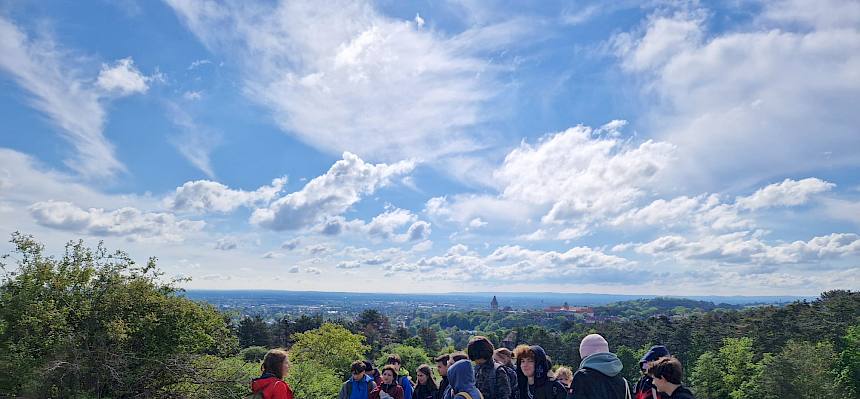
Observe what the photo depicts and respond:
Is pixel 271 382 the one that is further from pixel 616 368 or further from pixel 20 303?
pixel 20 303

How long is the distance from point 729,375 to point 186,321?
43776 mm

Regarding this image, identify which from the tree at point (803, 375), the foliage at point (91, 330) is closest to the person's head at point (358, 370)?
the foliage at point (91, 330)

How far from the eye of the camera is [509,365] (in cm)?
559

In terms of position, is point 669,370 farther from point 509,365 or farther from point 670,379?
point 509,365

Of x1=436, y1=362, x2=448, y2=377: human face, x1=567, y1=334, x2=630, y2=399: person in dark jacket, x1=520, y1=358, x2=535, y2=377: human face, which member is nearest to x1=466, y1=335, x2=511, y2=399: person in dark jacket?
x1=520, y1=358, x2=535, y2=377: human face

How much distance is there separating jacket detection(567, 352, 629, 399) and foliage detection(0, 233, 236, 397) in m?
12.5

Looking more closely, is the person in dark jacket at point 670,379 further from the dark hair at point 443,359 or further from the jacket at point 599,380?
the dark hair at point 443,359

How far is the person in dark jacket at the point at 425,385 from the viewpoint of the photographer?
22.5 ft

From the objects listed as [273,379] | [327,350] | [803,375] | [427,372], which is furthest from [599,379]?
[803,375]

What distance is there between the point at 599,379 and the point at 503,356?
5.03 ft

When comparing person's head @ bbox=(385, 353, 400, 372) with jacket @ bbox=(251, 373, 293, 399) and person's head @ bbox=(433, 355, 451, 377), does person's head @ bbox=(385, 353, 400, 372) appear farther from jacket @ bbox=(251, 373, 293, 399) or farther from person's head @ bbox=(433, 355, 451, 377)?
jacket @ bbox=(251, 373, 293, 399)

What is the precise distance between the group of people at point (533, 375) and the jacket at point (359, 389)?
1.14 ft

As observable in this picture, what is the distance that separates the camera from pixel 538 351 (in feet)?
17.8

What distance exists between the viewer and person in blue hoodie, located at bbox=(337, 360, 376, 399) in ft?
23.2
